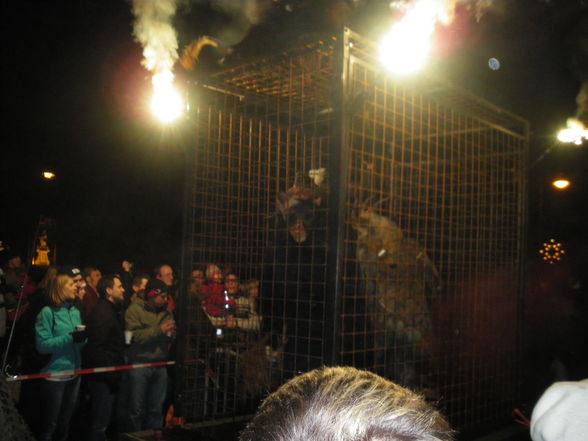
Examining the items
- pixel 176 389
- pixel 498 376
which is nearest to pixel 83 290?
pixel 176 389

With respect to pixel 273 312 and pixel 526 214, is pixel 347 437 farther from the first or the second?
pixel 526 214

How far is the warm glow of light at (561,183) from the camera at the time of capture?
6004mm

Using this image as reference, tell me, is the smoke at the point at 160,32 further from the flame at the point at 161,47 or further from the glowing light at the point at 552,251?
the glowing light at the point at 552,251

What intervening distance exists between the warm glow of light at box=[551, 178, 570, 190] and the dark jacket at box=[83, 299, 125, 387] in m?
5.45

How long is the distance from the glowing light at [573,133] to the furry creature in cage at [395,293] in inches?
115

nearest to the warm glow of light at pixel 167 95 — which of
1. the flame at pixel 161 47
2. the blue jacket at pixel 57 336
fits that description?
the flame at pixel 161 47

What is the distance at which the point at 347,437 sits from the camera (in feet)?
2.29

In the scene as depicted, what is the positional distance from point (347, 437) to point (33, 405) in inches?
196

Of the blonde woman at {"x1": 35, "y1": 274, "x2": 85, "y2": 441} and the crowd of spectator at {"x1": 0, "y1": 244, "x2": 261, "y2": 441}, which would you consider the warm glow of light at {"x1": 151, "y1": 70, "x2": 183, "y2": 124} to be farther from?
the blonde woman at {"x1": 35, "y1": 274, "x2": 85, "y2": 441}

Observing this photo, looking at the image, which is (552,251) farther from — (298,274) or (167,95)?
(167,95)

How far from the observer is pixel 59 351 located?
4758mm

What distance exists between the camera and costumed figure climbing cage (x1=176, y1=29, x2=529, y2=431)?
11.2ft

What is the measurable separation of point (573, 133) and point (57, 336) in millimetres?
5943

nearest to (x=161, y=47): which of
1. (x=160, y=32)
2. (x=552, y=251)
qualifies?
(x=160, y=32)
